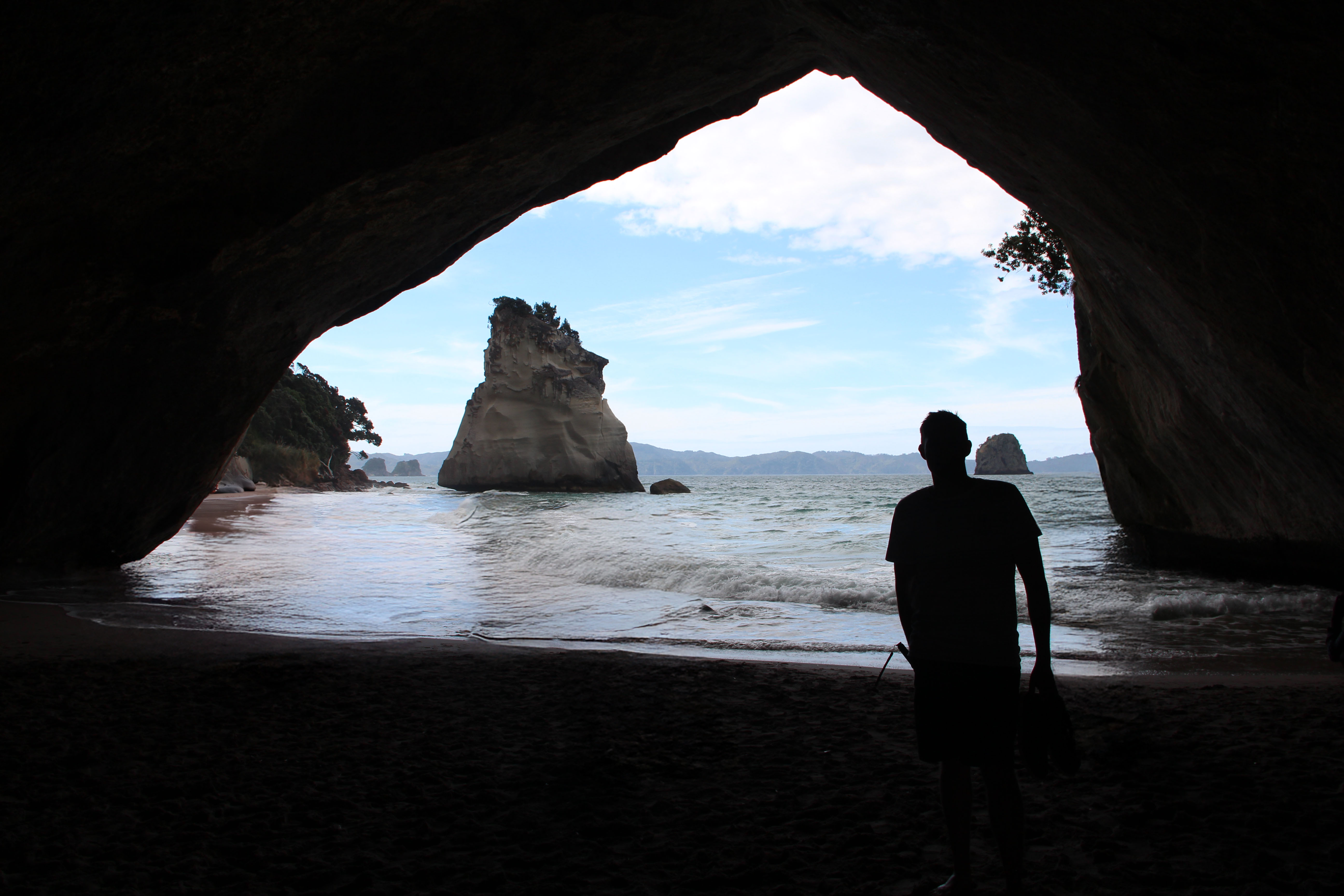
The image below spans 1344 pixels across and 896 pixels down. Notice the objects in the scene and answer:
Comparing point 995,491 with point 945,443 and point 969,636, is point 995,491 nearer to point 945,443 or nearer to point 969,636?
point 945,443

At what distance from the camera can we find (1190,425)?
8594mm

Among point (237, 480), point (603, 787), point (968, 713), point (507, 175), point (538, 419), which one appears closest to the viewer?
point (968, 713)

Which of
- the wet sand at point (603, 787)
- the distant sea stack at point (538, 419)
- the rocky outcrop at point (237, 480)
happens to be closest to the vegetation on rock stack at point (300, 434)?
the rocky outcrop at point (237, 480)

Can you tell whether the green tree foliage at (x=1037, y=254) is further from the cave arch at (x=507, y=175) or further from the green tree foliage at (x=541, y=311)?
the green tree foliage at (x=541, y=311)

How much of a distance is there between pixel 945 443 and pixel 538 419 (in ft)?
150

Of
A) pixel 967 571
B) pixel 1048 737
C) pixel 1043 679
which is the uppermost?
pixel 967 571

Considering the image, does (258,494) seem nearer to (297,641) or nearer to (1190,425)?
(297,641)

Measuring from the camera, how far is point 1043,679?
2.31 m

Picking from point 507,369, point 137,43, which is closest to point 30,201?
point 137,43

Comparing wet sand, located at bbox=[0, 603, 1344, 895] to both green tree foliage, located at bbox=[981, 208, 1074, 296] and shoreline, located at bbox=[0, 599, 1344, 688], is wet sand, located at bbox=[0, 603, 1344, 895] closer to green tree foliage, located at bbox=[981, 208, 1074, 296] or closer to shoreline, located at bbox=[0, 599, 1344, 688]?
shoreline, located at bbox=[0, 599, 1344, 688]

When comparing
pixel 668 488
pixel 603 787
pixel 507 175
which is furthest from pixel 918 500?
pixel 668 488

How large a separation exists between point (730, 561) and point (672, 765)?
28.8 feet

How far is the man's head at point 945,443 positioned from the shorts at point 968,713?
24.7 inches

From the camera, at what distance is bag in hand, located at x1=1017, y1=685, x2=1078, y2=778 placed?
2316 mm
